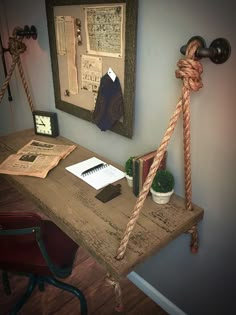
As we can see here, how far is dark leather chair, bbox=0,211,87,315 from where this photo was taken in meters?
1.10

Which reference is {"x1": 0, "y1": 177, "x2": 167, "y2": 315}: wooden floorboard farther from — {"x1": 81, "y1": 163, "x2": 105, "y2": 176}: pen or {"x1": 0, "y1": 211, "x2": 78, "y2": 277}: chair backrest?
{"x1": 81, "y1": 163, "x2": 105, "y2": 176}: pen

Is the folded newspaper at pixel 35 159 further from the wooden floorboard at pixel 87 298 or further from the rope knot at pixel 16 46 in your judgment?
the wooden floorboard at pixel 87 298

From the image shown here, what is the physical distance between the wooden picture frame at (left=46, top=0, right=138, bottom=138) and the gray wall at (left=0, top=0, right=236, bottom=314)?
3cm

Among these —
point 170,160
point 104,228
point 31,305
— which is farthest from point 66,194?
point 31,305

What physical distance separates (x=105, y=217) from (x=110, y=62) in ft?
2.55

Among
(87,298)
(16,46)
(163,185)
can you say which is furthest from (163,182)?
(16,46)

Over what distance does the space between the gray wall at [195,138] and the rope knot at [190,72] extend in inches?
4.9

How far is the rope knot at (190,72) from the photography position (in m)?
0.92

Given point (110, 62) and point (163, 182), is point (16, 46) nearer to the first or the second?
point (110, 62)

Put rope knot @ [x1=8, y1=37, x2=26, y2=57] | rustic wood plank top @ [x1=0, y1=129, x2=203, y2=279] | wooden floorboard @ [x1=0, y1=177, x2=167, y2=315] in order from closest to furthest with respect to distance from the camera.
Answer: rustic wood plank top @ [x1=0, y1=129, x2=203, y2=279]
wooden floorboard @ [x1=0, y1=177, x2=167, y2=315]
rope knot @ [x1=8, y1=37, x2=26, y2=57]

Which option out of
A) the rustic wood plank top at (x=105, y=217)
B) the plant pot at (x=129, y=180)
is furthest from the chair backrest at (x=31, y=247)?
the plant pot at (x=129, y=180)

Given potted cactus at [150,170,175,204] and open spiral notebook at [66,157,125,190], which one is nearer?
potted cactus at [150,170,175,204]

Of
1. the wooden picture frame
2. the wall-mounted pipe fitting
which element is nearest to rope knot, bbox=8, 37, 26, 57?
the wooden picture frame

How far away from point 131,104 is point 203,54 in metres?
0.51
